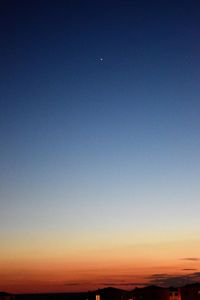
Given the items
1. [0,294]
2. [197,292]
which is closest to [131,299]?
[197,292]

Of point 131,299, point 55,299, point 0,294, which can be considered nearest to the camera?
point 0,294

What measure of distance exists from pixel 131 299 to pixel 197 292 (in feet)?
35.1

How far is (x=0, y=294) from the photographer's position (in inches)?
2825

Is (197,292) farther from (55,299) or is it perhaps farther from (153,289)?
(55,299)

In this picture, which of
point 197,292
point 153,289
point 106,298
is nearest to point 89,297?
point 106,298

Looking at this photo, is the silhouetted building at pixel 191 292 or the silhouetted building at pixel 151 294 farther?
the silhouetted building at pixel 191 292

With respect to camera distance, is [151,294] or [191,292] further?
[191,292]

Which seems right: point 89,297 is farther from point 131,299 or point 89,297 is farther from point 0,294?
point 0,294

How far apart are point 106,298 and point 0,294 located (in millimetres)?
16560

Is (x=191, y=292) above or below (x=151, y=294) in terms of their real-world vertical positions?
above

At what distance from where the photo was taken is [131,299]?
7681cm

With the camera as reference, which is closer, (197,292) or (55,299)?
(197,292)

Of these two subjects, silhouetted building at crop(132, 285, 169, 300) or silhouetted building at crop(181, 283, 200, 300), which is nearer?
silhouetted building at crop(132, 285, 169, 300)

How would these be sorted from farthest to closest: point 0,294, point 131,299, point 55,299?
1. point 55,299
2. point 131,299
3. point 0,294
